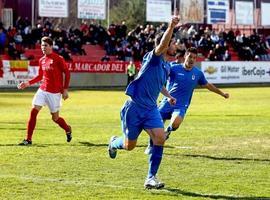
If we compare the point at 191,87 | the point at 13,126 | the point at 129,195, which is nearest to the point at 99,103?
the point at 13,126

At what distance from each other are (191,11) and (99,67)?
12464 millimetres

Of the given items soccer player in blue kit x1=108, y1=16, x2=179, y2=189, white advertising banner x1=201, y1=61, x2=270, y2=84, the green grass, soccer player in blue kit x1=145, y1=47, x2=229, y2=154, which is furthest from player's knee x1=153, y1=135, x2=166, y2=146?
white advertising banner x1=201, y1=61, x2=270, y2=84

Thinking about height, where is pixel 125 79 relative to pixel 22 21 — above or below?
below

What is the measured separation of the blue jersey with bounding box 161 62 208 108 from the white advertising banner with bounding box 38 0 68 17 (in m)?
32.3

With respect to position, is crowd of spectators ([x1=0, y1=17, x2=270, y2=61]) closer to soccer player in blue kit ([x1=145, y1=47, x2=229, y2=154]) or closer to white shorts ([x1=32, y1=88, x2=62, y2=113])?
white shorts ([x1=32, y1=88, x2=62, y2=113])

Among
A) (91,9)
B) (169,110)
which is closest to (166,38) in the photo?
(169,110)

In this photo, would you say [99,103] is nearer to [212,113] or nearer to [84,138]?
[212,113]

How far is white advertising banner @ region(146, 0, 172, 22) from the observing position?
51344mm

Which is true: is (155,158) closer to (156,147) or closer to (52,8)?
(156,147)

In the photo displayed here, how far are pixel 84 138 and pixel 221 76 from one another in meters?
33.7

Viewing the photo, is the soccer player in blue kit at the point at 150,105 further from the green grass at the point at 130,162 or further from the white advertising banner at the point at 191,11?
the white advertising banner at the point at 191,11

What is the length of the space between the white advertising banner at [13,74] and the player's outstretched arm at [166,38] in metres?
31.0

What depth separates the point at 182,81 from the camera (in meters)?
13.4

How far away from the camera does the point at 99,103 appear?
2881 cm
